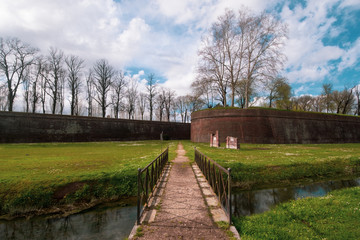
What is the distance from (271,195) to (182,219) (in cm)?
456

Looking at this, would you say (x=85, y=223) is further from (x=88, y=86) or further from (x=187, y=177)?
(x=88, y=86)

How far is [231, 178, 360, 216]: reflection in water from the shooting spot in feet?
18.3

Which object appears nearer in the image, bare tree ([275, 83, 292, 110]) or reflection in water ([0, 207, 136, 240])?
reflection in water ([0, 207, 136, 240])

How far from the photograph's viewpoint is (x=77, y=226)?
464 centimetres

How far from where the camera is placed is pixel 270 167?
8.92m

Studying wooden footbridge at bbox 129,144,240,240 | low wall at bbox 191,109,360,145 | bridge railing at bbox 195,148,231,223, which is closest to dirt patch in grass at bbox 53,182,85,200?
wooden footbridge at bbox 129,144,240,240

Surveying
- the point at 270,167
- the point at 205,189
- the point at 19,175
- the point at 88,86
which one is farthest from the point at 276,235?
the point at 88,86

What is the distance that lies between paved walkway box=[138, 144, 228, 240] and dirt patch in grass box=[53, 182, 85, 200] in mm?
3122

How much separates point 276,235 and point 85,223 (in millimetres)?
4487

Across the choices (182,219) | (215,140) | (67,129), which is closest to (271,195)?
(182,219)

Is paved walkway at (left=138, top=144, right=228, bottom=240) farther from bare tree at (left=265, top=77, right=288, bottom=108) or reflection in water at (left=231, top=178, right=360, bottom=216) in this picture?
bare tree at (left=265, top=77, right=288, bottom=108)

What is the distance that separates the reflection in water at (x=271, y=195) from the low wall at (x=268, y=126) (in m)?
13.4

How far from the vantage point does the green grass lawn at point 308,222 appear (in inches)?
139

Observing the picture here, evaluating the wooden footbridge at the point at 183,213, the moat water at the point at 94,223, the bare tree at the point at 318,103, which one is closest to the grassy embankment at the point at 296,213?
the wooden footbridge at the point at 183,213
